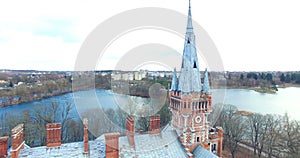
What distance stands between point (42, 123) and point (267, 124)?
3332 centimetres

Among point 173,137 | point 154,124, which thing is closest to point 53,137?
point 154,124

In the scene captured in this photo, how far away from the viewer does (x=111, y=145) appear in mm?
12516

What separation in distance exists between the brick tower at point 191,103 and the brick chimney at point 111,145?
5630mm

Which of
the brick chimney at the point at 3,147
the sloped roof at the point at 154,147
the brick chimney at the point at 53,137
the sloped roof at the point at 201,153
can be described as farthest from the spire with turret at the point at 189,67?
the brick chimney at the point at 3,147

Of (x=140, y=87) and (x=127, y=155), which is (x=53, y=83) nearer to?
(x=140, y=87)

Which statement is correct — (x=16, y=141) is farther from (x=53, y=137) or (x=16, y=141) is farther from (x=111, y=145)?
(x=111, y=145)

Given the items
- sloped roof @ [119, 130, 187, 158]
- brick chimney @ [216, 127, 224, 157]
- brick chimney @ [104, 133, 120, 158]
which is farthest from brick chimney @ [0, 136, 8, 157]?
brick chimney @ [216, 127, 224, 157]

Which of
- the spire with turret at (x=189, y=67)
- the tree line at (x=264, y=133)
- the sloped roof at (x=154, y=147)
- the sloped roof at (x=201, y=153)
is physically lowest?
the tree line at (x=264, y=133)

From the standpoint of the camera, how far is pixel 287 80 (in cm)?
7975

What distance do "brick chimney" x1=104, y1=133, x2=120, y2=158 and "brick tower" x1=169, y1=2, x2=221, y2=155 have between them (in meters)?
5.63

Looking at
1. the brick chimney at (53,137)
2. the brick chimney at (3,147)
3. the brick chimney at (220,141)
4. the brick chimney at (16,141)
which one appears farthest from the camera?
the brick chimney at (220,141)

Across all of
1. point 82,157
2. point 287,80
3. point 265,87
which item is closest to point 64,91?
point 82,157

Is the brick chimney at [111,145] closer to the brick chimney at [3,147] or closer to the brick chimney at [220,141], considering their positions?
the brick chimney at [3,147]

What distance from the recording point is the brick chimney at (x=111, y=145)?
12.5m
